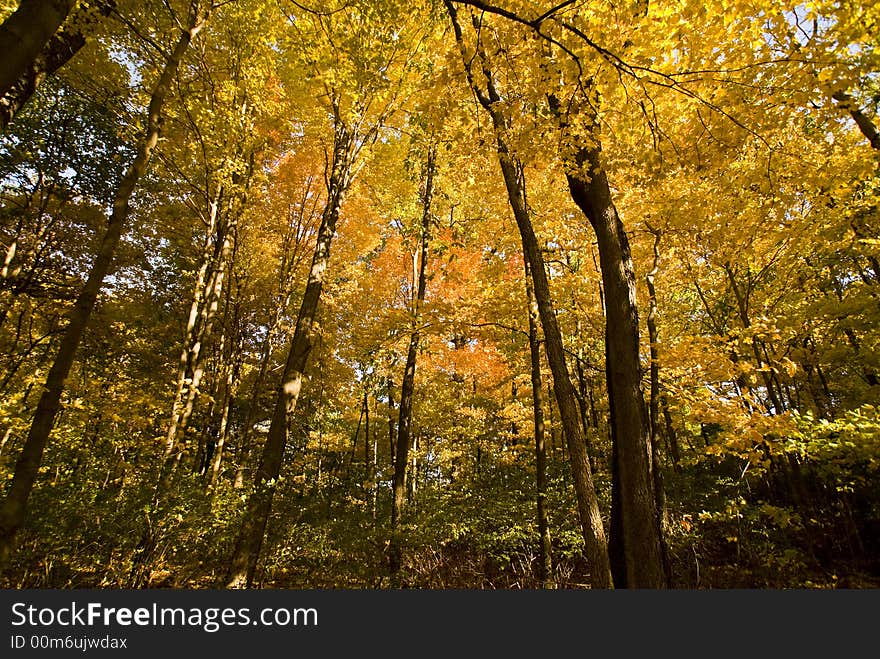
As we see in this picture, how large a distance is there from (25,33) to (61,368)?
2170 millimetres

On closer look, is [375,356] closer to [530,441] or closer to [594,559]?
[594,559]

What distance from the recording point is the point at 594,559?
2945 mm

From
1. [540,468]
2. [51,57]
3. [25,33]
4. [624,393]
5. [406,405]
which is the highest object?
[51,57]

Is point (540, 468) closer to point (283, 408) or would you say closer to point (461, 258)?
point (283, 408)

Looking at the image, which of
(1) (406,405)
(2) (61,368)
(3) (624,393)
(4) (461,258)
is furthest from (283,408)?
(4) (461,258)

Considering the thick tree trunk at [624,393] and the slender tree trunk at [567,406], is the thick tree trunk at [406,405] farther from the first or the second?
the thick tree trunk at [624,393]

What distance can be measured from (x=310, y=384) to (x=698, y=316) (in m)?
14.4

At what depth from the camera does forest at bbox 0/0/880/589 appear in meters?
3.47

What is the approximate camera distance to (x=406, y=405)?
26.6 ft

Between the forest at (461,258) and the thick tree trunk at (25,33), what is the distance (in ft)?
0.04

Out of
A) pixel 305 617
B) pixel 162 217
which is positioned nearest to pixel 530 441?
pixel 305 617

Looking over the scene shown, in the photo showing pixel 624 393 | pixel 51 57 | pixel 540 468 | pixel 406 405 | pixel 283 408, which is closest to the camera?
pixel 624 393

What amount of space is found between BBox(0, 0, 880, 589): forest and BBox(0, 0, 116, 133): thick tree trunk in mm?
35

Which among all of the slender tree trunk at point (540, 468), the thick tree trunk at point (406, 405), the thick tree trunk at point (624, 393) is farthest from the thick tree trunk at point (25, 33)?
the thick tree trunk at point (406, 405)
